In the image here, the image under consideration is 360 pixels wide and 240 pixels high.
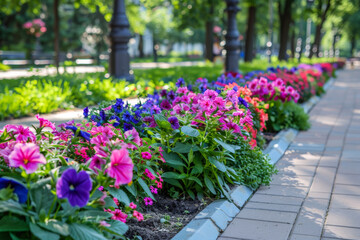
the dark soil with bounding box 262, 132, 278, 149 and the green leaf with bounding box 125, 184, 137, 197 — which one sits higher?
the green leaf with bounding box 125, 184, 137, 197

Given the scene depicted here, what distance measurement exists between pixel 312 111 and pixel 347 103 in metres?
2.31

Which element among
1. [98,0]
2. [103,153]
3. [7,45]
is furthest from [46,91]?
[7,45]

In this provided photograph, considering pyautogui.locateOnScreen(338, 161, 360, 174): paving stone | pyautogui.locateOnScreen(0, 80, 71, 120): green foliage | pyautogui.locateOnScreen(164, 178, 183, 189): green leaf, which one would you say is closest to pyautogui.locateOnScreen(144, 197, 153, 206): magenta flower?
pyautogui.locateOnScreen(164, 178, 183, 189): green leaf

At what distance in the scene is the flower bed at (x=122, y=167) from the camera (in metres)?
2.68

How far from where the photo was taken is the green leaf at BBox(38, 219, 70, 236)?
2576mm

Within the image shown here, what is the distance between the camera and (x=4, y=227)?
8.60 ft

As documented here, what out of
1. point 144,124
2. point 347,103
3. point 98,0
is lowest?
point 347,103

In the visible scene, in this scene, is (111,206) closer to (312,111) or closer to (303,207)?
(303,207)

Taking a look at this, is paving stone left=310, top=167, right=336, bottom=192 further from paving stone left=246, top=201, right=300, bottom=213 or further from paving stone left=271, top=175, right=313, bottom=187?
paving stone left=246, top=201, right=300, bottom=213

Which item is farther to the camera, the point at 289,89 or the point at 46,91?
the point at 46,91

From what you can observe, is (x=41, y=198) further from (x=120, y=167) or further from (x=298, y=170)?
(x=298, y=170)

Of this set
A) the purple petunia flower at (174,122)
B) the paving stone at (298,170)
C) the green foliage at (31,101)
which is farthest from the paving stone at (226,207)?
the green foliage at (31,101)

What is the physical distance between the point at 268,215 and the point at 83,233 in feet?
6.58

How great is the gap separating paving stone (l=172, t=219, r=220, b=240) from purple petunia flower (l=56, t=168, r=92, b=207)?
3.51ft
